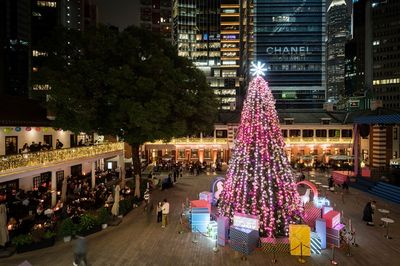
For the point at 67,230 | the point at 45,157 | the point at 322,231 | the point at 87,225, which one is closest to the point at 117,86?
the point at 45,157

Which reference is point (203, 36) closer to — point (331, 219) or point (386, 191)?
point (386, 191)

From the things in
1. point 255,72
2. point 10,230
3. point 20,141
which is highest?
point 255,72

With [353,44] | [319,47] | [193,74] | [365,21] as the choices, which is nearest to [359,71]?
[353,44]

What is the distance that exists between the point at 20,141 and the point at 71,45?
8352mm

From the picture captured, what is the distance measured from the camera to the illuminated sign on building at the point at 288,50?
420 ft

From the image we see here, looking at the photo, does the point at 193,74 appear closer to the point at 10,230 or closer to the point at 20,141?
the point at 20,141

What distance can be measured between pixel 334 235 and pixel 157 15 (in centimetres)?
12504

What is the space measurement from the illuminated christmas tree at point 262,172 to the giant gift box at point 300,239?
1323mm

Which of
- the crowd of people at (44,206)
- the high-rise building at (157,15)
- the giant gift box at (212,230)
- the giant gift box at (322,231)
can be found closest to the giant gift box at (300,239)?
the giant gift box at (322,231)

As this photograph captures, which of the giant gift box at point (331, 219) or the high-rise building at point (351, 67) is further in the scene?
the high-rise building at point (351, 67)

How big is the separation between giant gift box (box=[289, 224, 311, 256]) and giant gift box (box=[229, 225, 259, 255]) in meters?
1.64

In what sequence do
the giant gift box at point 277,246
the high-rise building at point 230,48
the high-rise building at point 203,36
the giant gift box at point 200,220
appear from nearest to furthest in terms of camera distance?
1. the giant gift box at point 277,246
2. the giant gift box at point 200,220
3. the high-rise building at point 203,36
4. the high-rise building at point 230,48

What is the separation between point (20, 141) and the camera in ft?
81.2

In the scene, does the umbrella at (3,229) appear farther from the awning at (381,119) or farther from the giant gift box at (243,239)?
the awning at (381,119)
